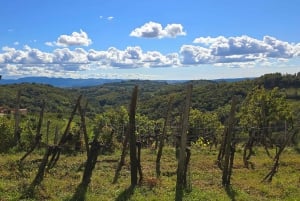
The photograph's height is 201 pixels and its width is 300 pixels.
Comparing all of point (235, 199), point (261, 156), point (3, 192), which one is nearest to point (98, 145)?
point (3, 192)

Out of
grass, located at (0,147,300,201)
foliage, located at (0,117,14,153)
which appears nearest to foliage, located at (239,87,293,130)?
grass, located at (0,147,300,201)

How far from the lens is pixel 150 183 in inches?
682

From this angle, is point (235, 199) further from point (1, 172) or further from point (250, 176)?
point (1, 172)

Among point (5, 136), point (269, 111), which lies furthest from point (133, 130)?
point (269, 111)

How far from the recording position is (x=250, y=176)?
21.4 metres

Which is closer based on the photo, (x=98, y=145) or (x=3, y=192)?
(x=3, y=192)

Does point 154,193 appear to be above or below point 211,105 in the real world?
above

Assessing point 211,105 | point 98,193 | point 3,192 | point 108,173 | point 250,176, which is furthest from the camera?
point 211,105

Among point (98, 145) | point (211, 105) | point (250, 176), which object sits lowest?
point (211, 105)

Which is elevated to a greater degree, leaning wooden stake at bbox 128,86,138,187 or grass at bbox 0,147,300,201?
leaning wooden stake at bbox 128,86,138,187

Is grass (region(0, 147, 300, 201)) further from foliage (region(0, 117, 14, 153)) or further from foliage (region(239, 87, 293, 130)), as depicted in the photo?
foliage (region(239, 87, 293, 130))

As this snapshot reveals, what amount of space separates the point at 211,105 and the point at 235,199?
173019 mm

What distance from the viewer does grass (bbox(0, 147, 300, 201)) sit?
15445 mm

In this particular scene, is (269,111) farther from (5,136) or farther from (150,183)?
(150,183)
